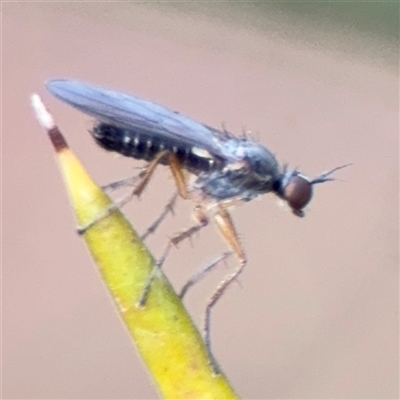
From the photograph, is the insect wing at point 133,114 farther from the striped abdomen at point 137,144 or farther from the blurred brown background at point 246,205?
the blurred brown background at point 246,205

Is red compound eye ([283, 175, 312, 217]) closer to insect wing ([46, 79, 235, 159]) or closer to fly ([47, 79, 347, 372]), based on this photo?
fly ([47, 79, 347, 372])

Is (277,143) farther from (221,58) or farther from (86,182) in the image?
(86,182)

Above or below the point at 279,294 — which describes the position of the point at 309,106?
above

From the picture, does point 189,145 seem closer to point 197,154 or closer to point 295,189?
point 197,154

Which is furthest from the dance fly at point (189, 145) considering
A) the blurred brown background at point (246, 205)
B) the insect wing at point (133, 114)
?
the blurred brown background at point (246, 205)

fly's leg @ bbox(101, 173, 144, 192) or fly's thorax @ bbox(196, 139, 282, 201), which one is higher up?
fly's leg @ bbox(101, 173, 144, 192)

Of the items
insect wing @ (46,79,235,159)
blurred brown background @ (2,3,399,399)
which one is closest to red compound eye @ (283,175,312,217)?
insect wing @ (46,79,235,159)

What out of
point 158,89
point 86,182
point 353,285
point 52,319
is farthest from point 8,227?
point 86,182
